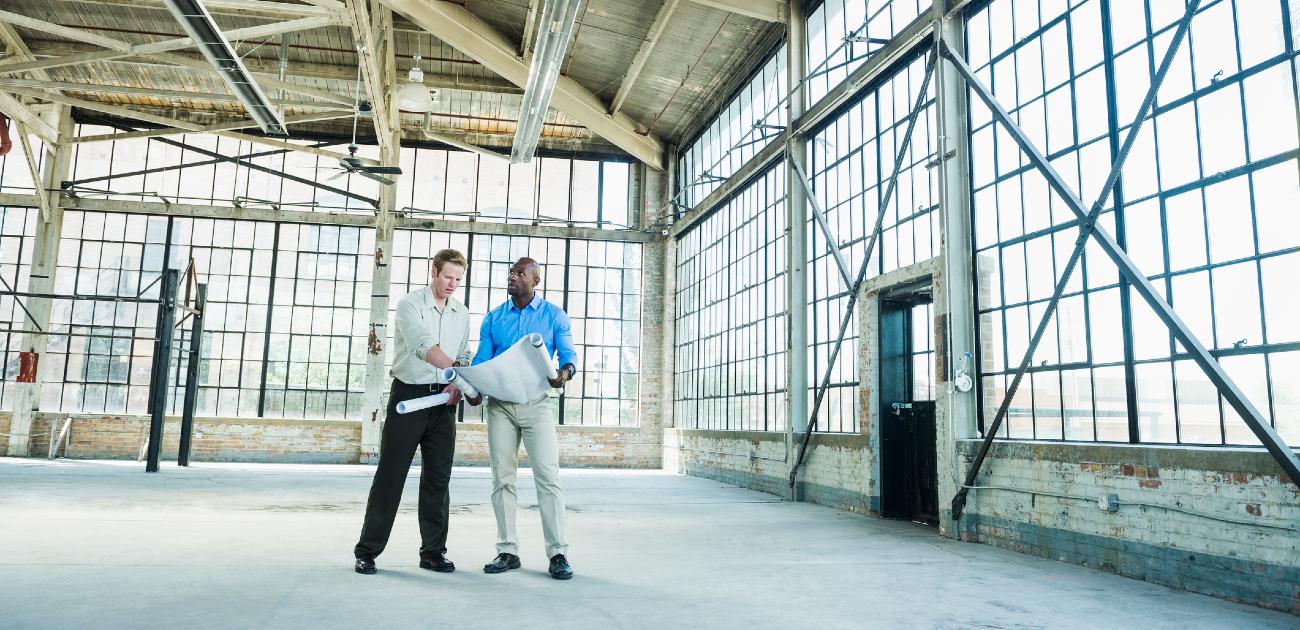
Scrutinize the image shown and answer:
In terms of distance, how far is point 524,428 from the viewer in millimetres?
4242

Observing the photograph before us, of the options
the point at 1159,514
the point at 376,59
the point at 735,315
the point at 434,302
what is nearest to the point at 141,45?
the point at 376,59

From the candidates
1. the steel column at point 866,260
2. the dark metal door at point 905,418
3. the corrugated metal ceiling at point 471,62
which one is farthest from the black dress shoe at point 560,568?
the corrugated metal ceiling at point 471,62

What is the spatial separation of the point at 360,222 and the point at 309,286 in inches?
61.1

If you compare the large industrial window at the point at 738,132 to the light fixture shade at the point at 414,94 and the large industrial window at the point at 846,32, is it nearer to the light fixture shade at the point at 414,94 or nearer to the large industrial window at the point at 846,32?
the large industrial window at the point at 846,32

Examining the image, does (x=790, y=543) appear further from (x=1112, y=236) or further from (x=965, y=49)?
(x=965, y=49)

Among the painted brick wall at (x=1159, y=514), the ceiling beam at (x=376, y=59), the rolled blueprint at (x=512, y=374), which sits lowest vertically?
the painted brick wall at (x=1159, y=514)

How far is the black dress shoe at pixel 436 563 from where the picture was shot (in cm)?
412

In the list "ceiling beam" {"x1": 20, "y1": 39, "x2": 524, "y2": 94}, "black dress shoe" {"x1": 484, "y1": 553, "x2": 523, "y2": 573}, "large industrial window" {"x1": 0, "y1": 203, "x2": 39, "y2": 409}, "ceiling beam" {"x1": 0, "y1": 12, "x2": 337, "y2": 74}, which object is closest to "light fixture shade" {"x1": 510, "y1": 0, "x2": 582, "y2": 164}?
"ceiling beam" {"x1": 20, "y1": 39, "x2": 524, "y2": 94}

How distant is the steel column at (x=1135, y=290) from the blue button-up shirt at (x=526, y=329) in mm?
3244

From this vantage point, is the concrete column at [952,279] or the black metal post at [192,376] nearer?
the concrete column at [952,279]

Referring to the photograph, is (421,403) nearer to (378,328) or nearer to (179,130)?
(378,328)

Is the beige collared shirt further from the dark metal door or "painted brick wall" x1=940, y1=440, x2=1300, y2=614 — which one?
the dark metal door

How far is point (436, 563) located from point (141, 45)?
9956mm

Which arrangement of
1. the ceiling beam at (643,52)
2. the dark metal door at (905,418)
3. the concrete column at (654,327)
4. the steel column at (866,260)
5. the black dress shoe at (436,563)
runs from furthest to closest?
1. the concrete column at (654,327)
2. the ceiling beam at (643,52)
3. the dark metal door at (905,418)
4. the steel column at (866,260)
5. the black dress shoe at (436,563)
